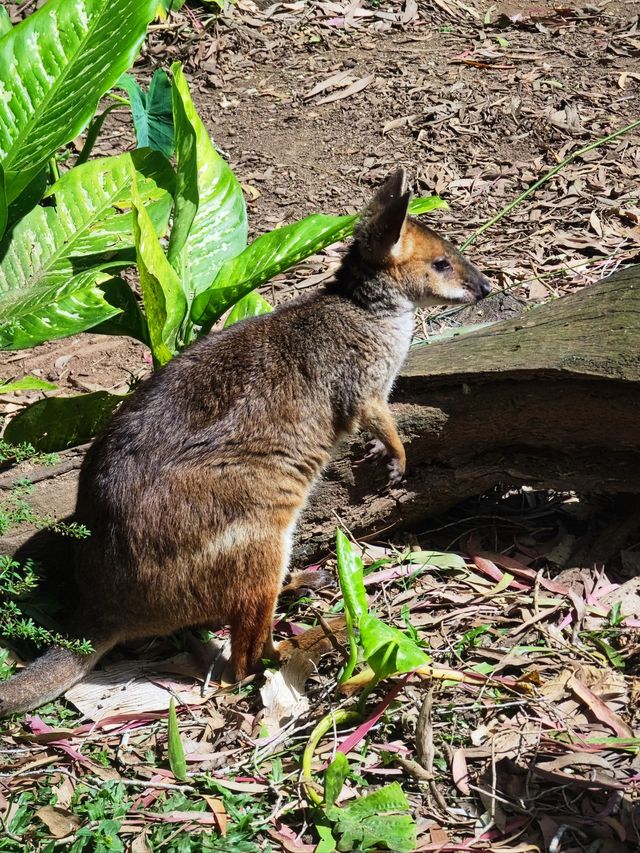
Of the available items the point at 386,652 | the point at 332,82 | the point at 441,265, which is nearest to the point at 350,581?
the point at 386,652

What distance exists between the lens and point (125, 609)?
12.9 feet

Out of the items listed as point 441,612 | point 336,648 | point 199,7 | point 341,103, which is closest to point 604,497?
point 441,612

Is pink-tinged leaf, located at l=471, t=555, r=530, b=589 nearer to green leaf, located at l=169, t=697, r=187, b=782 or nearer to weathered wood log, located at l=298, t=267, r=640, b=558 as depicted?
weathered wood log, located at l=298, t=267, r=640, b=558

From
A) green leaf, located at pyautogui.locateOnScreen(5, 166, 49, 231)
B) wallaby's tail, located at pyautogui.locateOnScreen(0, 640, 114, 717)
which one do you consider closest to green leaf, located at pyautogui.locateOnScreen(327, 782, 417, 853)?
wallaby's tail, located at pyautogui.locateOnScreen(0, 640, 114, 717)

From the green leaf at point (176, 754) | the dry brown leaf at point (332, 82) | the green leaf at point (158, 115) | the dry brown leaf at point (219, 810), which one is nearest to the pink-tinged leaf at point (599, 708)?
the dry brown leaf at point (219, 810)

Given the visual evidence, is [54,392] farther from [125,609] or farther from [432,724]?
[432,724]

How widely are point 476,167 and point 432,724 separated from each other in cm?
462

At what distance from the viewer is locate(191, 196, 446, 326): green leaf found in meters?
4.68

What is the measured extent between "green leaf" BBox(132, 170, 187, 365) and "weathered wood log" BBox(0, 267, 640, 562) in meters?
0.79

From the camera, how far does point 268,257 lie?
4777 mm

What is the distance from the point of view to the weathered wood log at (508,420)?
13.2ft

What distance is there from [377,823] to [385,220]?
8.73ft

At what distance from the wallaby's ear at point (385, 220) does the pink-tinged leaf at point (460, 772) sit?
2326 mm

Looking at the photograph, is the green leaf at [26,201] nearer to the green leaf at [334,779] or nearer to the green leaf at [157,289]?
the green leaf at [157,289]
